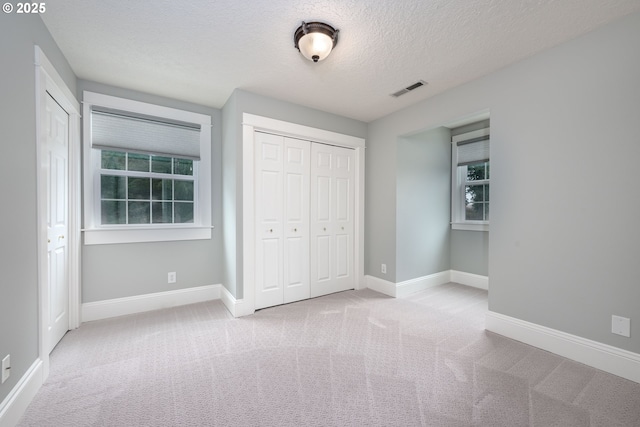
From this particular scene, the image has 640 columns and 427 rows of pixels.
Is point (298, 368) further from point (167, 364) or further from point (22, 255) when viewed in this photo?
point (22, 255)

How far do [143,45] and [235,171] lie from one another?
4.37ft

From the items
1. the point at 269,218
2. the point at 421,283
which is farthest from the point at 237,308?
the point at 421,283

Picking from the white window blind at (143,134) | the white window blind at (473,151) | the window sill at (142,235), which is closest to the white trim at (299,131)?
the white window blind at (143,134)

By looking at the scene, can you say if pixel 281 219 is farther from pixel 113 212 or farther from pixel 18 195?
pixel 18 195

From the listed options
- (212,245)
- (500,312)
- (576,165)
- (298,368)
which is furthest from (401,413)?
(212,245)

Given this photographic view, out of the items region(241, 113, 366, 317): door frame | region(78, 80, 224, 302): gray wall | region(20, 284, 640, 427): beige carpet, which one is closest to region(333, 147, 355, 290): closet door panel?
region(241, 113, 366, 317): door frame

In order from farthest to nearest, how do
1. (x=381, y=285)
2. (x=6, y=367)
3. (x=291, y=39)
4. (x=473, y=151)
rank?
(x=473, y=151) < (x=381, y=285) < (x=291, y=39) < (x=6, y=367)

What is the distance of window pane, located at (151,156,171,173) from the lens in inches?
127

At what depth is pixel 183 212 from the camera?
3.45m

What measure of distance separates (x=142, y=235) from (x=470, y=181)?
4713mm

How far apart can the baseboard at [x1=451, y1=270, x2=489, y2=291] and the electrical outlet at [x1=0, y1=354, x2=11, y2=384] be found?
16.0ft

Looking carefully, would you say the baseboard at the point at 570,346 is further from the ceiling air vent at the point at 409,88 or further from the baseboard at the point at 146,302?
the baseboard at the point at 146,302

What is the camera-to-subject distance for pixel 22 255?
1649 mm

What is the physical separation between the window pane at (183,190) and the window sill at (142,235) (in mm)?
404
